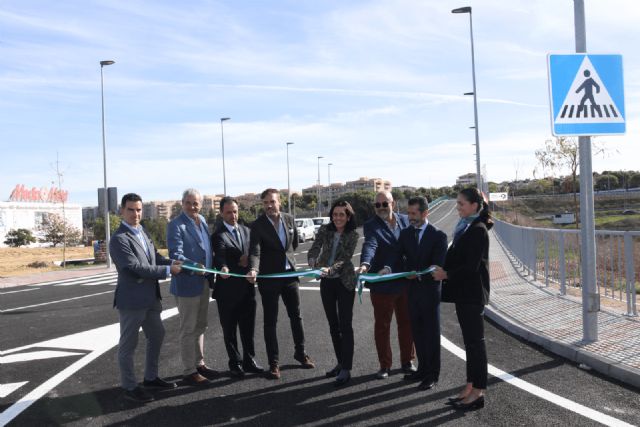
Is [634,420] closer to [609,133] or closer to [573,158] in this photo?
[609,133]

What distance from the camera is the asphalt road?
14.2 feet

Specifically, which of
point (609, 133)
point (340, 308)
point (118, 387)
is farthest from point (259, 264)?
point (609, 133)

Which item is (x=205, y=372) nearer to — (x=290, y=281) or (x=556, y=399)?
(x=290, y=281)

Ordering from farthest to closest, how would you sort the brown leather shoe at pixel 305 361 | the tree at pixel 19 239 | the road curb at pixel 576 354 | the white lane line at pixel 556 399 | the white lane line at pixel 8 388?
the tree at pixel 19 239
the brown leather shoe at pixel 305 361
the white lane line at pixel 8 388
the road curb at pixel 576 354
the white lane line at pixel 556 399

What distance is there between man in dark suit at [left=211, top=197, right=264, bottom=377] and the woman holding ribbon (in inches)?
32.0

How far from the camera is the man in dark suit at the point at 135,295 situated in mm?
4980

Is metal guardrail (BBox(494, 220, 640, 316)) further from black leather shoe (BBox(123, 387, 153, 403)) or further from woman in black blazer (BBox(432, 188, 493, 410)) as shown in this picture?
black leather shoe (BBox(123, 387, 153, 403))

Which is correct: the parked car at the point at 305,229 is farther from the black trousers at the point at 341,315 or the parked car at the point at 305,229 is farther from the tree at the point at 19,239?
the tree at the point at 19,239

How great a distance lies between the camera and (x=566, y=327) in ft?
23.2

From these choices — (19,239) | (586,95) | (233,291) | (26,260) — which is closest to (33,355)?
(233,291)

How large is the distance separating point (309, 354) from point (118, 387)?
2200mm

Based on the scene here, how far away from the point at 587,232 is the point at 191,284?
458 cm

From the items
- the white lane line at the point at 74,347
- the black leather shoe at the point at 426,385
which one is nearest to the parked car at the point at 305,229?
the white lane line at the point at 74,347

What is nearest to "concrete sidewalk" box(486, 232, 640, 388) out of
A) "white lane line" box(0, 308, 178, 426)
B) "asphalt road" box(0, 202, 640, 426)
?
"asphalt road" box(0, 202, 640, 426)
